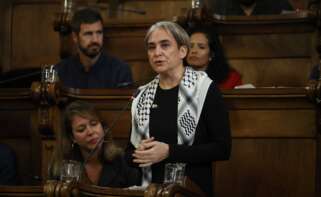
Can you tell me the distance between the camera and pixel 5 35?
4648mm

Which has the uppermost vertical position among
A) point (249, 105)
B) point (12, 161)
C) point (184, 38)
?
point (184, 38)

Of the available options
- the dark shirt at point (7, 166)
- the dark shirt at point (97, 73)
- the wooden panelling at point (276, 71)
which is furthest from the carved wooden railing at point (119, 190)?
the wooden panelling at point (276, 71)

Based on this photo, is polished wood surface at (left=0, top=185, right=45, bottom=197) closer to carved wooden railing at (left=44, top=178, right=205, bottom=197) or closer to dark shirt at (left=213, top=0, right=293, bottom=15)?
carved wooden railing at (left=44, top=178, right=205, bottom=197)

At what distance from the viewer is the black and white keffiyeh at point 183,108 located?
2.68m

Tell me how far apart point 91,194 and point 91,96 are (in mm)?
811

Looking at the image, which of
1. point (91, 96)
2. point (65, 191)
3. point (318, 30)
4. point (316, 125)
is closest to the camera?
point (65, 191)

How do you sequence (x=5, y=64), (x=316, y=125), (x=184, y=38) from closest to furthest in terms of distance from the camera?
(x=184, y=38)
(x=316, y=125)
(x=5, y=64)

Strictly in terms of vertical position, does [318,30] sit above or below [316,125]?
above

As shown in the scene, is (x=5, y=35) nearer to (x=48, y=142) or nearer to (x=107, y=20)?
(x=107, y=20)

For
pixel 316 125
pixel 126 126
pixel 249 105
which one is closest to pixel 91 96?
pixel 126 126

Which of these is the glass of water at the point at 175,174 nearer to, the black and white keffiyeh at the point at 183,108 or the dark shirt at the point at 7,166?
the black and white keffiyeh at the point at 183,108

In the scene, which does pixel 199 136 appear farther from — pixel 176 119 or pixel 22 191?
pixel 22 191

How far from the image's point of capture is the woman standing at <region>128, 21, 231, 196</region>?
8.60ft

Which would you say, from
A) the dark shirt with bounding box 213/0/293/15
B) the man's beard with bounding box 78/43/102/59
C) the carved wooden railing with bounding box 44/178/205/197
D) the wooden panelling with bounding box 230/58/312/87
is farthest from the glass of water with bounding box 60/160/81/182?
the dark shirt with bounding box 213/0/293/15
